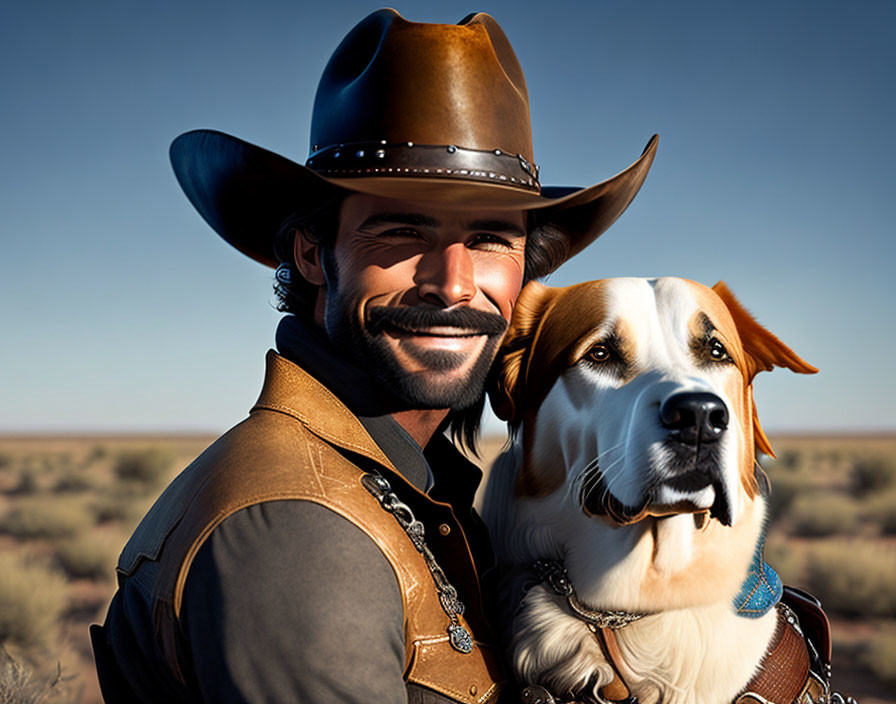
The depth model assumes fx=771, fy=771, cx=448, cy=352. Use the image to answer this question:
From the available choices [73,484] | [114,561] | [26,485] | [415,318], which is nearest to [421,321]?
[415,318]

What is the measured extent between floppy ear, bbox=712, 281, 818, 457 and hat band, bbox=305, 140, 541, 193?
88 centimetres

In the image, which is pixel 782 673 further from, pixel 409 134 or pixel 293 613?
pixel 409 134

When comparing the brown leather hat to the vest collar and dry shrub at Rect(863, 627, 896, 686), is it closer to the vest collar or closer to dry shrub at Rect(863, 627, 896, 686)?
the vest collar

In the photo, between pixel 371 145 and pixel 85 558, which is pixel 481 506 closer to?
pixel 371 145

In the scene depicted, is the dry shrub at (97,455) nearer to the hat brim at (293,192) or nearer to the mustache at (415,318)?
the hat brim at (293,192)

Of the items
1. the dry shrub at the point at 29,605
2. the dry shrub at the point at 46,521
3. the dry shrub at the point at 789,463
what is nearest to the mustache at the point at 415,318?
the dry shrub at the point at 29,605

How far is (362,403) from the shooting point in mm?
2350

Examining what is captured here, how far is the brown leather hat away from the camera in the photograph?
2328mm

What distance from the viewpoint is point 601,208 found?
3.12m

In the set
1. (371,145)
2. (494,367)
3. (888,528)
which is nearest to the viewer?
(371,145)

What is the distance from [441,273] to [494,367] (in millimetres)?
457

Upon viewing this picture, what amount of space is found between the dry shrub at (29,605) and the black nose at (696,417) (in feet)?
37.1

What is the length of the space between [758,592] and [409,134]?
5.96 ft

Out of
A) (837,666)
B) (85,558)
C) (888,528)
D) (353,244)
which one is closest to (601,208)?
(353,244)
